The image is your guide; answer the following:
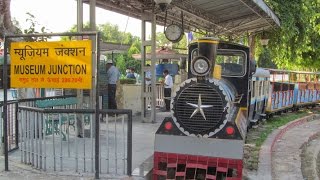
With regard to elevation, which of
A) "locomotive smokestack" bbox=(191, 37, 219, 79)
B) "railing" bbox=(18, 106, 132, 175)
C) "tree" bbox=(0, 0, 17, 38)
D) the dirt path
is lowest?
the dirt path

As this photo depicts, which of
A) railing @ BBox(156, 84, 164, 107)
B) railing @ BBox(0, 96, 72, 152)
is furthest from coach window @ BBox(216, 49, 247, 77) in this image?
railing @ BBox(156, 84, 164, 107)

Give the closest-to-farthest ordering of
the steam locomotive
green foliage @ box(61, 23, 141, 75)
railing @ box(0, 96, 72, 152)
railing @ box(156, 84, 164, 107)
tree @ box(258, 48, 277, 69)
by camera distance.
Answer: the steam locomotive
railing @ box(0, 96, 72, 152)
railing @ box(156, 84, 164, 107)
tree @ box(258, 48, 277, 69)
green foliage @ box(61, 23, 141, 75)

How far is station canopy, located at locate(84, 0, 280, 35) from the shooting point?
1045cm

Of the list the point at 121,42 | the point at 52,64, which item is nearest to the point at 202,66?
the point at 52,64

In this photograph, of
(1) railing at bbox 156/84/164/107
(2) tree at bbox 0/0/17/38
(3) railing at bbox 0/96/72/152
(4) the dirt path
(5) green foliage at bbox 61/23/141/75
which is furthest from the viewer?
(5) green foliage at bbox 61/23/141/75

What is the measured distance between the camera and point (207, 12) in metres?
12.5

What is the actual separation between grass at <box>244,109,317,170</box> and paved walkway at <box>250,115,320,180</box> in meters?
0.11

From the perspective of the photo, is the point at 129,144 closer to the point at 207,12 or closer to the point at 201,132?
the point at 201,132

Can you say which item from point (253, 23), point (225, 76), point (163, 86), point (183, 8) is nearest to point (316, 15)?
point (253, 23)

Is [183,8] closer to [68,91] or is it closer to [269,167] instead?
[68,91]

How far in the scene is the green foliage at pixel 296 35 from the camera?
56.8 ft

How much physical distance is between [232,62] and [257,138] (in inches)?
104

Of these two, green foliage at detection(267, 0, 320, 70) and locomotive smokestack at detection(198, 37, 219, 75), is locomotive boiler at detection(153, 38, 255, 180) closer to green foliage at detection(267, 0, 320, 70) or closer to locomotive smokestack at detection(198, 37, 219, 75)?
locomotive smokestack at detection(198, 37, 219, 75)

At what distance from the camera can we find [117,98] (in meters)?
12.8
